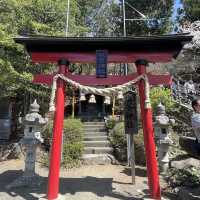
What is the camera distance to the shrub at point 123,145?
1246 cm

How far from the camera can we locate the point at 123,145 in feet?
43.9

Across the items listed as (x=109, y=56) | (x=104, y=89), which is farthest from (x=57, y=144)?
(x=109, y=56)

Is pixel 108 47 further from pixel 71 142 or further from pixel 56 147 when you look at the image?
pixel 71 142

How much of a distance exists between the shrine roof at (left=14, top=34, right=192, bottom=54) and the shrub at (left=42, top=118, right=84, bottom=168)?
5.37m

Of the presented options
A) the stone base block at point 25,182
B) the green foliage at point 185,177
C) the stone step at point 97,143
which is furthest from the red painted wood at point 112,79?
the stone step at point 97,143

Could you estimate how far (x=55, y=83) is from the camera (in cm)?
862

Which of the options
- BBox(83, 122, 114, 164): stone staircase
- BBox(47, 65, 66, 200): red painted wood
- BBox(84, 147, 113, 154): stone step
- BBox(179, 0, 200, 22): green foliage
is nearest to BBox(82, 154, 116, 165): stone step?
BBox(83, 122, 114, 164): stone staircase

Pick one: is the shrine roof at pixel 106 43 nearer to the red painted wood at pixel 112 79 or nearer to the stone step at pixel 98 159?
the red painted wood at pixel 112 79

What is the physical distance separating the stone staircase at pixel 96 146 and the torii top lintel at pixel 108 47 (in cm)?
533

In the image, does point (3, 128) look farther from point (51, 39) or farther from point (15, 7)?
point (51, 39)

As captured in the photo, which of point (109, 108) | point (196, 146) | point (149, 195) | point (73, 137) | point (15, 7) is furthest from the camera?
point (109, 108)

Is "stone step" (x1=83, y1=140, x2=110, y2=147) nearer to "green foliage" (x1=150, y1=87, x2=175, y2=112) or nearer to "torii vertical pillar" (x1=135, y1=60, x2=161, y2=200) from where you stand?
"green foliage" (x1=150, y1=87, x2=175, y2=112)

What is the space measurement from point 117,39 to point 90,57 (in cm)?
97

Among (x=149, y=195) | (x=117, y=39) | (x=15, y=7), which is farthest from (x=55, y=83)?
(x=15, y=7)
